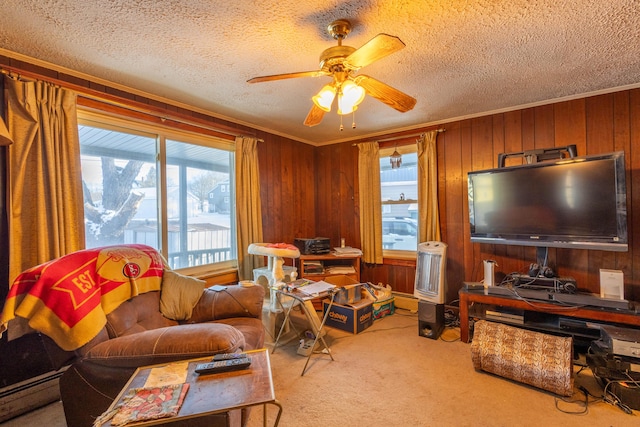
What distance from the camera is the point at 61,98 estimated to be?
6.73ft

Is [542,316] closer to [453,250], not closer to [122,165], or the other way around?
[453,250]

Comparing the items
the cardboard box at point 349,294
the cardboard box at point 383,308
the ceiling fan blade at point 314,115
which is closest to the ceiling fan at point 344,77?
the ceiling fan blade at point 314,115

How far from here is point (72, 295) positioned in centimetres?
151

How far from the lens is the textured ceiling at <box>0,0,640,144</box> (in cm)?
152

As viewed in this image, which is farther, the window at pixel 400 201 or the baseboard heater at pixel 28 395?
the window at pixel 400 201

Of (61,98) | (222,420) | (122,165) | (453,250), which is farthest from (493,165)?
(61,98)

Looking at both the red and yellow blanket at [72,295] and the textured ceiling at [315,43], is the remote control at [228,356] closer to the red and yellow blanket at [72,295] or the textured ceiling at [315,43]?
the red and yellow blanket at [72,295]

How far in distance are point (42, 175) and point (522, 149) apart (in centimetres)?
408

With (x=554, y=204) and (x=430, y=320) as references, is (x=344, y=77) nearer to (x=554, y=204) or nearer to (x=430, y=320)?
(x=554, y=204)

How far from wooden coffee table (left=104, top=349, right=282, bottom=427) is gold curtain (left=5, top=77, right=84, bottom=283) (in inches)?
50.4

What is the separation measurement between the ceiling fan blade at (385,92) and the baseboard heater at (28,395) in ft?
9.16

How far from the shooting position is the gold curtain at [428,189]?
11.3 ft

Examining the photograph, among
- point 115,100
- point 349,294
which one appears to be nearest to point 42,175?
point 115,100

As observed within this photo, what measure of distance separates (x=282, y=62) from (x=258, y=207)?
176 cm
